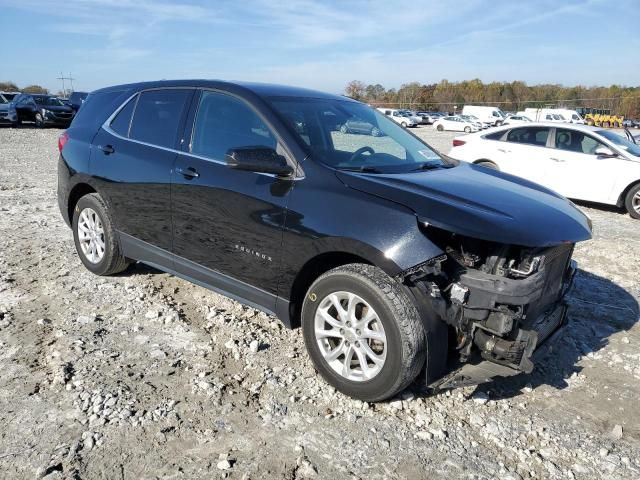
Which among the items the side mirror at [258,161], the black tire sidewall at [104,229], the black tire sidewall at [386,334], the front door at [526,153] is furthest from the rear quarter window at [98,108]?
the front door at [526,153]

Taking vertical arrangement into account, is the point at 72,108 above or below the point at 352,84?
below

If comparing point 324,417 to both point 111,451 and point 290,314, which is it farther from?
point 111,451

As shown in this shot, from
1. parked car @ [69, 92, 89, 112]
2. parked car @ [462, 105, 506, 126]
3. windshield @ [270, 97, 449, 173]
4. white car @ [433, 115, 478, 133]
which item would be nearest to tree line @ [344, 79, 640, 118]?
parked car @ [462, 105, 506, 126]

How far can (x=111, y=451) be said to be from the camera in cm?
263

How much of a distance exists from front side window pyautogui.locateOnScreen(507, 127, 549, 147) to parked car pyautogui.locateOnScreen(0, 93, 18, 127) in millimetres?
23371

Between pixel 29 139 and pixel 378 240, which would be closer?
pixel 378 240

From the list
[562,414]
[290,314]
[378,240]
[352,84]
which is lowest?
[562,414]

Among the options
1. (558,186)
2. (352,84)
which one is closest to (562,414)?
(558,186)

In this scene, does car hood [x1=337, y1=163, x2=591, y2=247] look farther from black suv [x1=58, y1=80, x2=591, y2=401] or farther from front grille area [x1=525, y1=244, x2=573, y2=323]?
front grille area [x1=525, y1=244, x2=573, y2=323]

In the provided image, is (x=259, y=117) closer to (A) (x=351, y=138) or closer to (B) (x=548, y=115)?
(A) (x=351, y=138)

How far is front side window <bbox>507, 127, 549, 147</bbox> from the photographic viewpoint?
10074 millimetres

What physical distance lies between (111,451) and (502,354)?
2.12 metres

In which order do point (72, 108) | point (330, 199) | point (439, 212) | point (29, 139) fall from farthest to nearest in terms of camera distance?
point (72, 108) → point (29, 139) → point (330, 199) → point (439, 212)

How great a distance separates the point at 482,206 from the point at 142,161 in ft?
8.78
